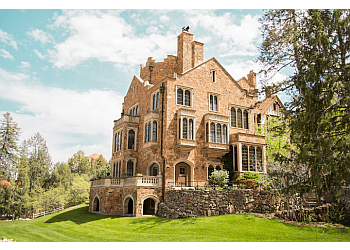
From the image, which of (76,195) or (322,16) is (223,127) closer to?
(322,16)

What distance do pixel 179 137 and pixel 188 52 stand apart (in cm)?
1041

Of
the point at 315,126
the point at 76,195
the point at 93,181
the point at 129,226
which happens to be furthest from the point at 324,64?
the point at 76,195

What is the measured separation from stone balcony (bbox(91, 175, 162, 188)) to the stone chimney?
12.4 m

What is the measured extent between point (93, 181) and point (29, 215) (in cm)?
1512

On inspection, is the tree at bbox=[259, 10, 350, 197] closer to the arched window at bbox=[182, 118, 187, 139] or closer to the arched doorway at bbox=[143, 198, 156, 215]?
the arched window at bbox=[182, 118, 187, 139]

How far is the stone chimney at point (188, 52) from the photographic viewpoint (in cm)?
2955

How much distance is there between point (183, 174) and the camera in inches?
1007

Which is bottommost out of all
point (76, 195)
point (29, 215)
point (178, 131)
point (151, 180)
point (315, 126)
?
point (29, 215)

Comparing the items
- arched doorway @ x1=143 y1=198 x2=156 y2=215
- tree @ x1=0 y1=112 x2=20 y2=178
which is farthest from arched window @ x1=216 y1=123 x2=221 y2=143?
tree @ x1=0 y1=112 x2=20 y2=178

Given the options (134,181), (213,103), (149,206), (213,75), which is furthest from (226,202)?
(213,75)

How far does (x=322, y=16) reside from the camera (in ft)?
41.3

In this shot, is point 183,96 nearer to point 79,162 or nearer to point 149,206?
point 149,206

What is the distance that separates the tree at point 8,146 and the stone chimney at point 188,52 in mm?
25779

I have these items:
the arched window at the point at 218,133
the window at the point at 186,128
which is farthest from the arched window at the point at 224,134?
the window at the point at 186,128
